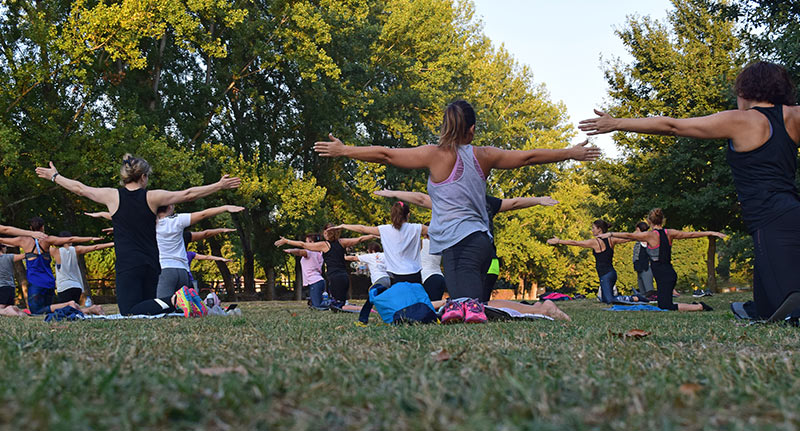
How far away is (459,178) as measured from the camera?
6.46 meters

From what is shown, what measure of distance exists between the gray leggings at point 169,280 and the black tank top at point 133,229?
183cm

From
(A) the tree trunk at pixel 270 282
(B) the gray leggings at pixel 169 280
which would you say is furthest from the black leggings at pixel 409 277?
(A) the tree trunk at pixel 270 282

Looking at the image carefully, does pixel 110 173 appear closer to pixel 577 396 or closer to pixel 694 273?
pixel 577 396

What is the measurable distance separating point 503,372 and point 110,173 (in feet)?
67.9

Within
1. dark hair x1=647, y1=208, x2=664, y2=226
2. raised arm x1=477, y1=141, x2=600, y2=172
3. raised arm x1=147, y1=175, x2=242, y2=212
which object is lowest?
dark hair x1=647, y1=208, x2=664, y2=226

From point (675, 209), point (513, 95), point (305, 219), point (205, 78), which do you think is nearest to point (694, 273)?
point (513, 95)

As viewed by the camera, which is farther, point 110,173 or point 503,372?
point 110,173

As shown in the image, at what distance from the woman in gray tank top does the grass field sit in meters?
2.39

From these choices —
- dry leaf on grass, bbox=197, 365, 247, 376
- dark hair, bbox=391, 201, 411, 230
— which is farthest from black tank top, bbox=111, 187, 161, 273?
dry leaf on grass, bbox=197, 365, 247, 376

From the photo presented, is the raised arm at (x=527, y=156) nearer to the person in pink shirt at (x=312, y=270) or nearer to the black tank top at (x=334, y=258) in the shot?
the black tank top at (x=334, y=258)

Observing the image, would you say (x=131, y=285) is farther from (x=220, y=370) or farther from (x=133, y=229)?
(x=220, y=370)

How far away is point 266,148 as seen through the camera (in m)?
30.4

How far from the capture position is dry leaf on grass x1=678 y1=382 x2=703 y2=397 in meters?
2.21

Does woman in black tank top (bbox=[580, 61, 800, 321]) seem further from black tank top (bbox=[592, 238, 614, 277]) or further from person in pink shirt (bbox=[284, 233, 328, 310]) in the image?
black tank top (bbox=[592, 238, 614, 277])
